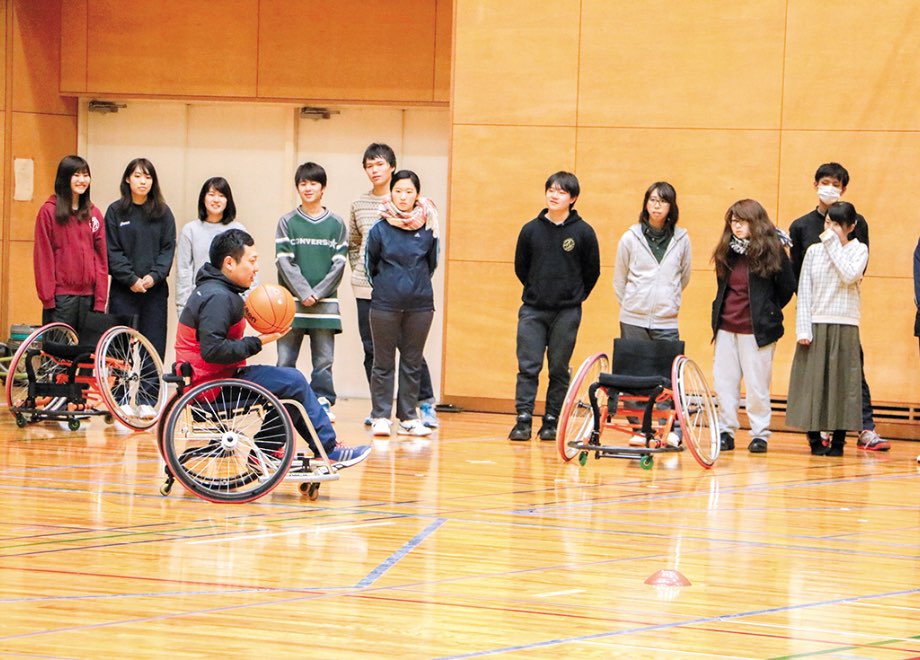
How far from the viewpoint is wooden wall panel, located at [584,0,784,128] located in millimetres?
9508

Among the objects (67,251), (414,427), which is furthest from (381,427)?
(67,251)

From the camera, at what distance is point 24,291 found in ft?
37.0

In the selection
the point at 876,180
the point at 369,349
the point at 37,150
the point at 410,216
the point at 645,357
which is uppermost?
the point at 37,150

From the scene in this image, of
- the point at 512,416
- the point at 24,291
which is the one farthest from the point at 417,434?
the point at 24,291

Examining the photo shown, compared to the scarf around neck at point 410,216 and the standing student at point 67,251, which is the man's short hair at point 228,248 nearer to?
the scarf around neck at point 410,216

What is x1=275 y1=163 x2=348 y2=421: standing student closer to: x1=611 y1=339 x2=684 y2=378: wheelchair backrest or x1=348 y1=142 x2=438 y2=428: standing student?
x1=348 y1=142 x2=438 y2=428: standing student

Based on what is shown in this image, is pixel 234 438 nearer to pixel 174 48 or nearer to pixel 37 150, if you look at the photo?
pixel 174 48

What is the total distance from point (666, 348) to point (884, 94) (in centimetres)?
286

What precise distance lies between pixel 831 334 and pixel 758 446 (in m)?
0.74

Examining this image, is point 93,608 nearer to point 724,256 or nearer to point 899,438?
point 724,256

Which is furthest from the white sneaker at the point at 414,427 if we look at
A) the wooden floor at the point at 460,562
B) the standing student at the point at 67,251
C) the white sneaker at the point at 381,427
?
the standing student at the point at 67,251

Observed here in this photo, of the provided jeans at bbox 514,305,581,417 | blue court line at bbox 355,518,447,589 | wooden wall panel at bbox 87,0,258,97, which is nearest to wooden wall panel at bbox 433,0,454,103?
wooden wall panel at bbox 87,0,258,97

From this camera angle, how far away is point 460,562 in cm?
470

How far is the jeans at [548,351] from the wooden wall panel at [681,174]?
1.34 meters
